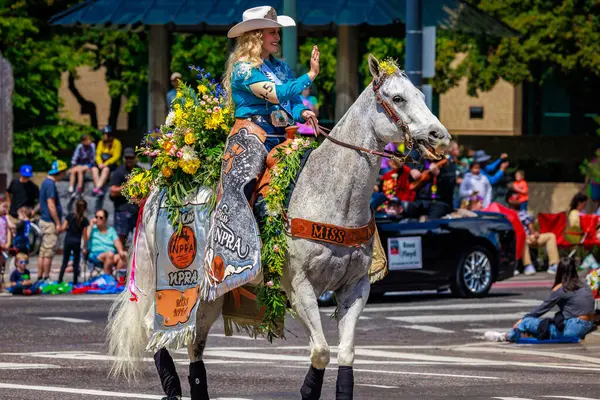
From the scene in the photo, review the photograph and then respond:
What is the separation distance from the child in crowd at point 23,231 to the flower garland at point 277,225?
44.3ft

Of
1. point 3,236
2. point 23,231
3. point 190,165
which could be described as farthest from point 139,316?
point 23,231

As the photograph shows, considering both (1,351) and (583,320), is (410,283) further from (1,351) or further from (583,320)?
(1,351)

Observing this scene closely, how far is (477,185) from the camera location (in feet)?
90.0

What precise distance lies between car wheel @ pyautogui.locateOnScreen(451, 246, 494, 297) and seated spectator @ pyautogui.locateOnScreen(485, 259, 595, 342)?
4904mm

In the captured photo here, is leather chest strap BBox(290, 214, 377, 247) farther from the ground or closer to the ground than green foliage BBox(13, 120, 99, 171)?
closer to the ground

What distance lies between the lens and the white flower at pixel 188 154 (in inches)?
427

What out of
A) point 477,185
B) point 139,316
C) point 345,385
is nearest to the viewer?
point 345,385

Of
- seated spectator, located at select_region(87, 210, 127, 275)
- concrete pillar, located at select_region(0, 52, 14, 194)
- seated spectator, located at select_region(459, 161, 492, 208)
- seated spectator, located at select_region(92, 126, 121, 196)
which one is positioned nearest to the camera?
seated spectator, located at select_region(87, 210, 127, 275)

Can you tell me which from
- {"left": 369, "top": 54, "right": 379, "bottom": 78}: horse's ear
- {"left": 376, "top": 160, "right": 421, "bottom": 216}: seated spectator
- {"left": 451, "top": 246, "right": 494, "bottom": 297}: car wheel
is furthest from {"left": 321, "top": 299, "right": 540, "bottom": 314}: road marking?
{"left": 369, "top": 54, "right": 379, "bottom": 78}: horse's ear

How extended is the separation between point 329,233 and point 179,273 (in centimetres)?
141

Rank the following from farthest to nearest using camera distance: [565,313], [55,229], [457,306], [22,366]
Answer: [55,229] < [457,306] < [565,313] < [22,366]

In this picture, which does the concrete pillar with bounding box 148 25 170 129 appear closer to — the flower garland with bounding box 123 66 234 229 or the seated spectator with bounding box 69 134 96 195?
the seated spectator with bounding box 69 134 96 195

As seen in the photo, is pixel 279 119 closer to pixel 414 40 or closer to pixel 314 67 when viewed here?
pixel 314 67

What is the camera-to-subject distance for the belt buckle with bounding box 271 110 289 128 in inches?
409
